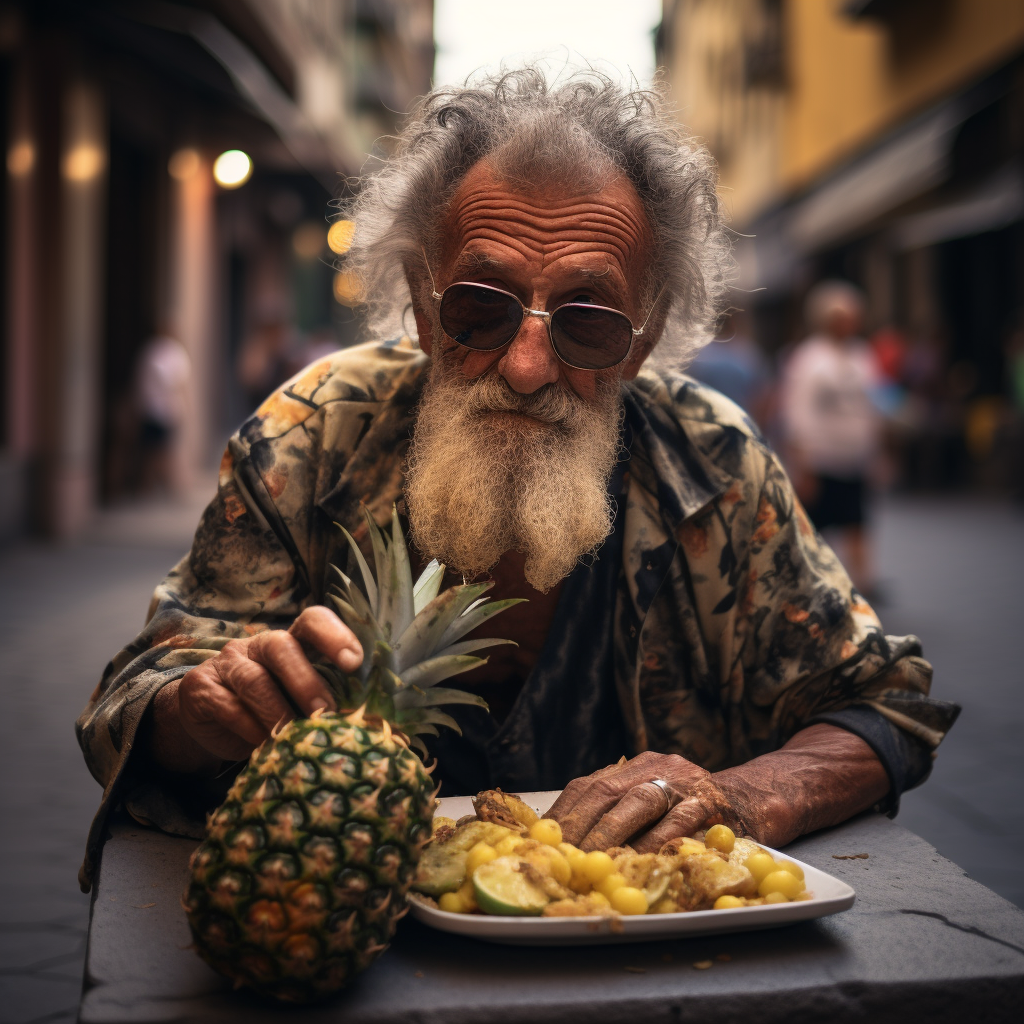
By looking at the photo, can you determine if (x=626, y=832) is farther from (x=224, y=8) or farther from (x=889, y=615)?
(x=224, y=8)

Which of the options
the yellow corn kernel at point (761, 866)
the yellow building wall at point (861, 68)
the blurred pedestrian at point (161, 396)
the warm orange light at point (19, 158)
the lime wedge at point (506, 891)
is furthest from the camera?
the yellow building wall at point (861, 68)

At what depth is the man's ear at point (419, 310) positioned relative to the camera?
242 cm

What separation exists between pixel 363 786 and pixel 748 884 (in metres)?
0.51

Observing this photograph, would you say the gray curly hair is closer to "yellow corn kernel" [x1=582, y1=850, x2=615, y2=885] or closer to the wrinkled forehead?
the wrinkled forehead

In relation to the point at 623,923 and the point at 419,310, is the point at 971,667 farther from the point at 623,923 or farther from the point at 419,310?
the point at 623,923

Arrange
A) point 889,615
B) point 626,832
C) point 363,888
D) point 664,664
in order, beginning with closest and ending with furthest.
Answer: point 363,888 → point 626,832 → point 664,664 → point 889,615

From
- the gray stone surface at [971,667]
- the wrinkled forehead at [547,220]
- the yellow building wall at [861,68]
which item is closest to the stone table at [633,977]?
the wrinkled forehead at [547,220]

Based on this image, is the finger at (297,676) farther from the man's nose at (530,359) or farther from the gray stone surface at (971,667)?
the gray stone surface at (971,667)

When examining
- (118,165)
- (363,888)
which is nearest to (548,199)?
(363,888)

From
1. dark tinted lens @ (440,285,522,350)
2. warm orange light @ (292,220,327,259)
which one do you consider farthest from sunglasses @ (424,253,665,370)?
warm orange light @ (292,220,327,259)

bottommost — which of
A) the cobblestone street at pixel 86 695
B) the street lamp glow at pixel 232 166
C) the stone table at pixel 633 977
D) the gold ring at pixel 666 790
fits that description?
the cobblestone street at pixel 86 695

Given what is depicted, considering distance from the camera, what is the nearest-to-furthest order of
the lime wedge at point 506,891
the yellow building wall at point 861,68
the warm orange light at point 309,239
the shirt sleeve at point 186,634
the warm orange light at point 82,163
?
the lime wedge at point 506,891 → the shirt sleeve at point 186,634 → the warm orange light at point 82,163 → the yellow building wall at point 861,68 → the warm orange light at point 309,239

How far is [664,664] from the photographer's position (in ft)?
7.41

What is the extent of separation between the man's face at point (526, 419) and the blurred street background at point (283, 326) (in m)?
0.45
